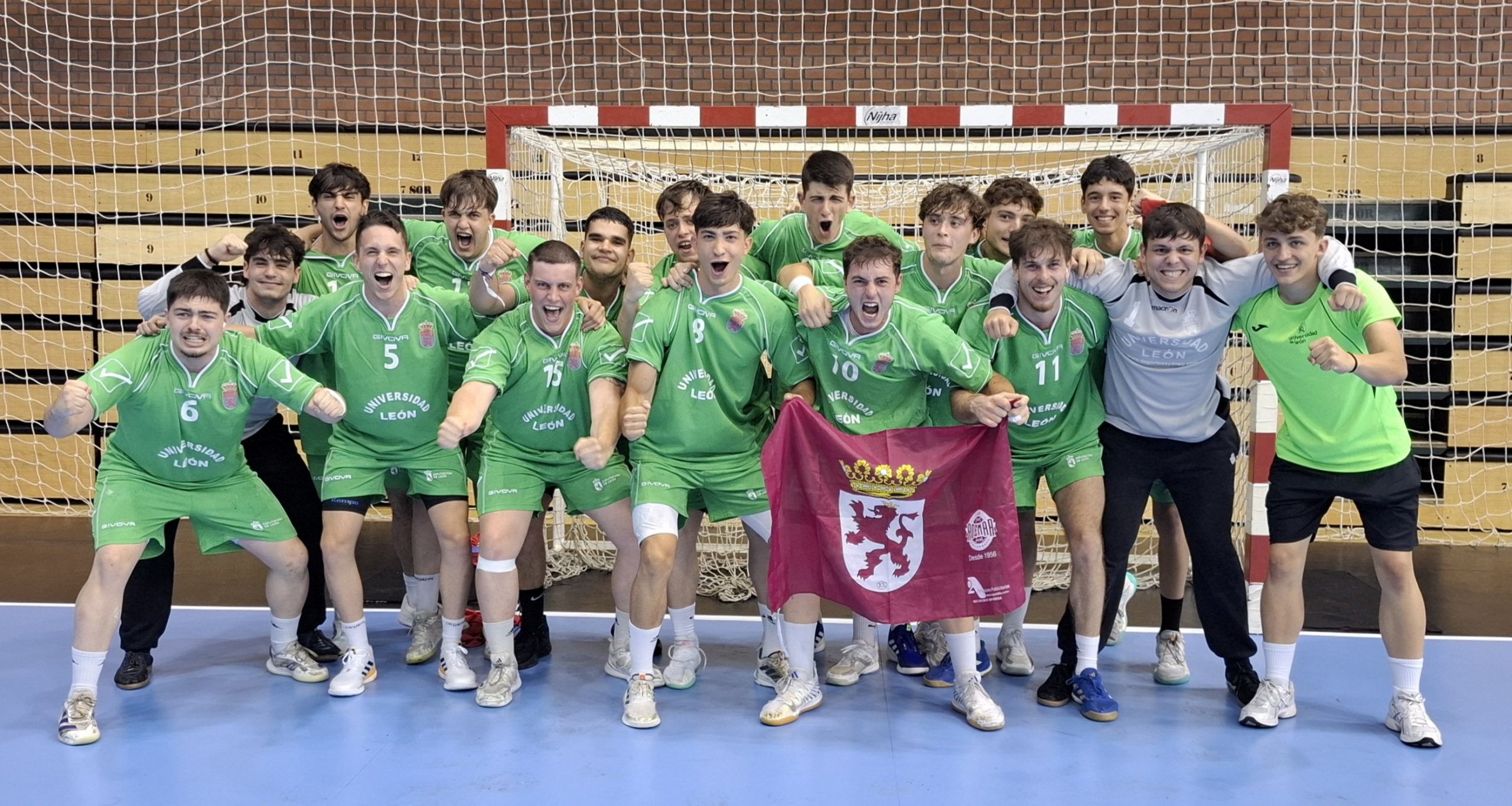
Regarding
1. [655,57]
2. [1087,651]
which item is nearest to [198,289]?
[1087,651]

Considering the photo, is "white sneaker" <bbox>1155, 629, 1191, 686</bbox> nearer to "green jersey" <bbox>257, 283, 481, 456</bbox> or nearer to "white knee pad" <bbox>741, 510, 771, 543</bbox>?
"white knee pad" <bbox>741, 510, 771, 543</bbox>

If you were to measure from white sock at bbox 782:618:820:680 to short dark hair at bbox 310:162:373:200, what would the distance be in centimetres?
258

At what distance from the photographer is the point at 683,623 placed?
14.6ft

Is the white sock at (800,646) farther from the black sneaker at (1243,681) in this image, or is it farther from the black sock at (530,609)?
the black sneaker at (1243,681)

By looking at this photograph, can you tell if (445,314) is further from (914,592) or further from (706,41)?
(706,41)

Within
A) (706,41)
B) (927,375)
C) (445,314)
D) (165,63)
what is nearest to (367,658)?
(445,314)

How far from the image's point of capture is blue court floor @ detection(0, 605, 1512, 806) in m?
3.43

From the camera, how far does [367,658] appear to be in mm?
4359

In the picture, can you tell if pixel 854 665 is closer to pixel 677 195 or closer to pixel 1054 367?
pixel 1054 367

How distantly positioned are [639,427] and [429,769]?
1323mm

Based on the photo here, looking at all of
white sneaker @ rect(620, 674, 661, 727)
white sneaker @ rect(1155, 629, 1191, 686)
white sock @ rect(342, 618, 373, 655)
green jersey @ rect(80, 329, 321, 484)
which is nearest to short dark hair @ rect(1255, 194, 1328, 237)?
white sneaker @ rect(1155, 629, 1191, 686)

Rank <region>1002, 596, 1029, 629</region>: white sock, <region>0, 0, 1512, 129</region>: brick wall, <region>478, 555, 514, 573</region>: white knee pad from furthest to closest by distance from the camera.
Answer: <region>0, 0, 1512, 129</region>: brick wall
<region>1002, 596, 1029, 629</region>: white sock
<region>478, 555, 514, 573</region>: white knee pad

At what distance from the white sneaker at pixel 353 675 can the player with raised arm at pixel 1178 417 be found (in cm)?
262

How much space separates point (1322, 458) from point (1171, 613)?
3.14 ft
